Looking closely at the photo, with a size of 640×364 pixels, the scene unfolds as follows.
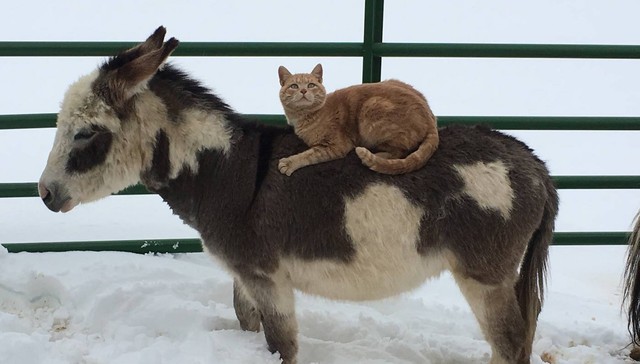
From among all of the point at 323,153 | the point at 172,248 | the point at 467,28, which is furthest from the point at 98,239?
the point at 467,28

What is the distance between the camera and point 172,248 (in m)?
4.66

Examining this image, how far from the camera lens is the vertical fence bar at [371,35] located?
4332mm

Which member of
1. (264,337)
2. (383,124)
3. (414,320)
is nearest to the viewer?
(383,124)

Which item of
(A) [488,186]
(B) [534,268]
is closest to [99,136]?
(A) [488,186]

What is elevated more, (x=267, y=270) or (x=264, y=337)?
(x=267, y=270)

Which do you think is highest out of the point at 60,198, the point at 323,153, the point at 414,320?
the point at 323,153

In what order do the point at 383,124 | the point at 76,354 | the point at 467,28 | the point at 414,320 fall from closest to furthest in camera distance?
the point at 383,124 < the point at 76,354 < the point at 414,320 < the point at 467,28

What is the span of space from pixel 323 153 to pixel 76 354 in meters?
1.49

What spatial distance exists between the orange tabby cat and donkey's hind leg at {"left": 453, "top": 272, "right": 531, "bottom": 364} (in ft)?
2.05

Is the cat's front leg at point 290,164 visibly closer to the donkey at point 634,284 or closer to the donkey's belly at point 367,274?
the donkey's belly at point 367,274

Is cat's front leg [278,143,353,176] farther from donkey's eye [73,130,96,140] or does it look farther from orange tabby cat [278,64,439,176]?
donkey's eye [73,130,96,140]

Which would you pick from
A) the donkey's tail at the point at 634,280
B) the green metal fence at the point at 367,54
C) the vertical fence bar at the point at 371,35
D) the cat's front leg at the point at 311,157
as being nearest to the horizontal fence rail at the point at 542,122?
the green metal fence at the point at 367,54

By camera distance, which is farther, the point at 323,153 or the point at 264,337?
the point at 264,337

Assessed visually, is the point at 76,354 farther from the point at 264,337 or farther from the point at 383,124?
the point at 383,124
